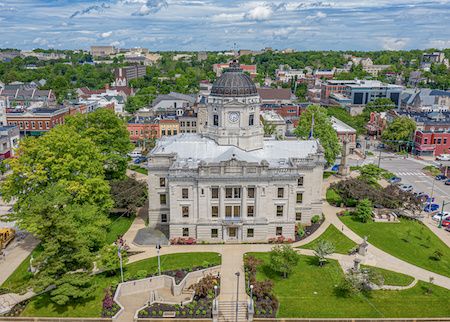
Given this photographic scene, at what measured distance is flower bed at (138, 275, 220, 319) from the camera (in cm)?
4038

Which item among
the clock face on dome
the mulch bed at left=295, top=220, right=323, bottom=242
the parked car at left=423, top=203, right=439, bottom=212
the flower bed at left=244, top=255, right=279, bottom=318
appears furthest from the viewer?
the parked car at left=423, top=203, right=439, bottom=212

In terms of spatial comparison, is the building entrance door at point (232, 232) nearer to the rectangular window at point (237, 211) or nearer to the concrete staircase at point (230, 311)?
the rectangular window at point (237, 211)

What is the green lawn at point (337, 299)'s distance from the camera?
40781mm

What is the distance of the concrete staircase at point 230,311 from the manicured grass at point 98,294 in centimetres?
867

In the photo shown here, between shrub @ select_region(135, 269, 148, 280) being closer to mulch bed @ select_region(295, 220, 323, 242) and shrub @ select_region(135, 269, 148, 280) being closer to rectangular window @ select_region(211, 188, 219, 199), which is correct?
rectangular window @ select_region(211, 188, 219, 199)

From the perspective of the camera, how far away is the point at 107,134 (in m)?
66.8

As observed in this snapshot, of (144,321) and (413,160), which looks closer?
(144,321)

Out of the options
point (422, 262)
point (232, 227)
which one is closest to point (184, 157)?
point (232, 227)

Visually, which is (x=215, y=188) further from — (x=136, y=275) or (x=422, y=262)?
(x=422, y=262)

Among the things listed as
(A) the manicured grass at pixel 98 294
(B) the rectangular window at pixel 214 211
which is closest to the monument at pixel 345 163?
(B) the rectangular window at pixel 214 211

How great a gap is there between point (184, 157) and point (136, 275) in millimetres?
19740

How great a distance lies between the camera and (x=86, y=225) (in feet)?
157

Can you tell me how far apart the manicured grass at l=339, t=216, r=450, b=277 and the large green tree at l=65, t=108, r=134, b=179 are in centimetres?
4064

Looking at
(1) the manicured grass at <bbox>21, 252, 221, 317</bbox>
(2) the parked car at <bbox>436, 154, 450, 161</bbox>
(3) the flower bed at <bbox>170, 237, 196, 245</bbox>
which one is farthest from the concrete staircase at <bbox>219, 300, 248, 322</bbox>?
(2) the parked car at <bbox>436, 154, 450, 161</bbox>
